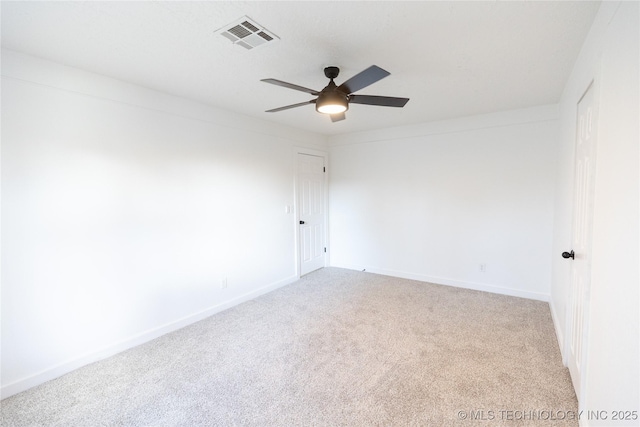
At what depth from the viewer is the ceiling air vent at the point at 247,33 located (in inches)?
65.9

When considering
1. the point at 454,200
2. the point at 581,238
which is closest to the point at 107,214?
the point at 581,238

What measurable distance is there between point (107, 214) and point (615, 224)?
3.29m

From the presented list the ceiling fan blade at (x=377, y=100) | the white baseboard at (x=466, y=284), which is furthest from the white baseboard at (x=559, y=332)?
the ceiling fan blade at (x=377, y=100)

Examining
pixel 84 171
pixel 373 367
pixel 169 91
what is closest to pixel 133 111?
pixel 169 91

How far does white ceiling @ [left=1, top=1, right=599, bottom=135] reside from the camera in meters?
1.55

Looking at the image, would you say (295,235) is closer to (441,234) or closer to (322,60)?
(441,234)

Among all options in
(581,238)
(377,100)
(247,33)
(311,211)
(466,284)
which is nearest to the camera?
(247,33)

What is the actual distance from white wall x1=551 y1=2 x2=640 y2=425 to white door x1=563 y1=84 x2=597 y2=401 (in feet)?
0.64

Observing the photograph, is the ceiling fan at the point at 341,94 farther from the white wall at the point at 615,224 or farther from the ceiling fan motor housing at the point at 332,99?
the white wall at the point at 615,224

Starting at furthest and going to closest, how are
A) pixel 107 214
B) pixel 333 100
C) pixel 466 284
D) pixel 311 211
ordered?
pixel 311 211 < pixel 466 284 < pixel 107 214 < pixel 333 100

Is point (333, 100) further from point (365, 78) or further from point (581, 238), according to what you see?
point (581, 238)

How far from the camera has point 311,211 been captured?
15.9 feet

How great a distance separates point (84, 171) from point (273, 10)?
1.98m

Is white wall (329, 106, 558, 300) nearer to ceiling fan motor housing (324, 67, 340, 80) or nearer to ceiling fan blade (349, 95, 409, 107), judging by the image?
ceiling fan blade (349, 95, 409, 107)
